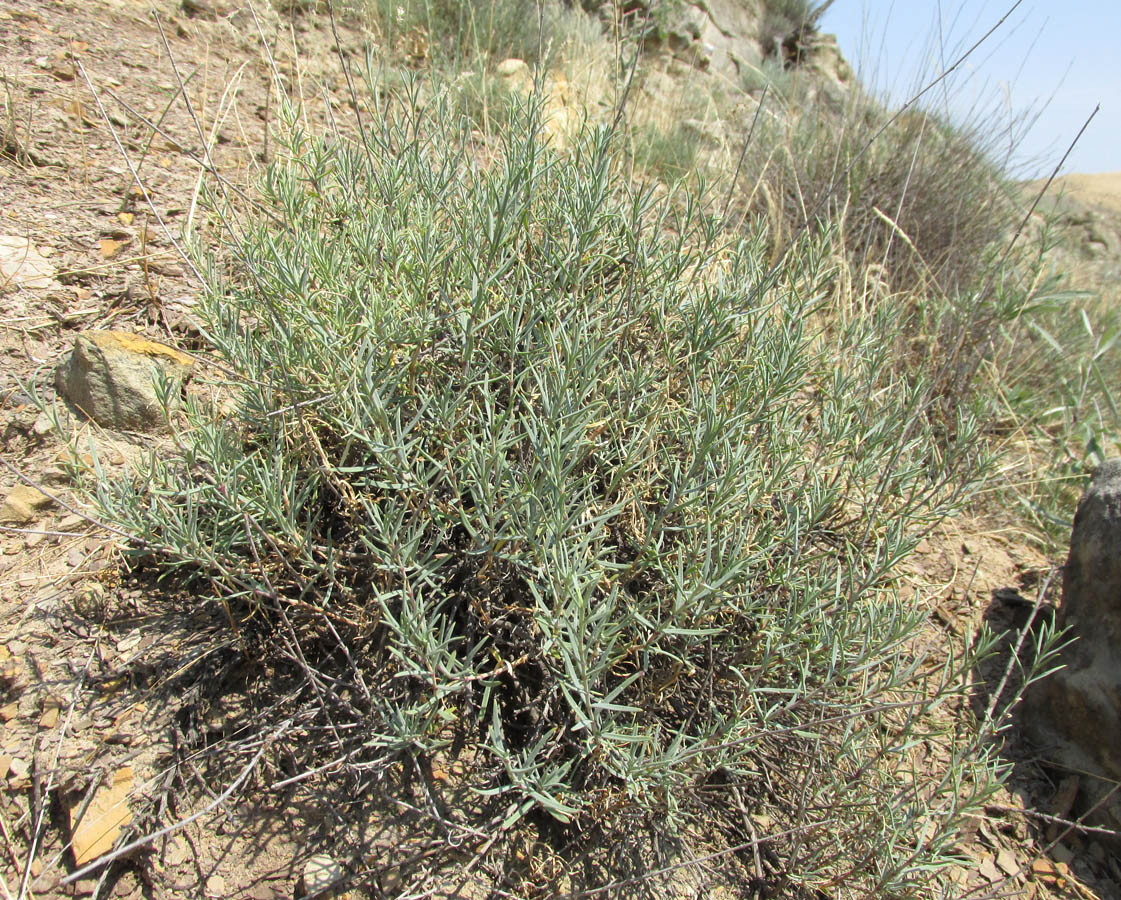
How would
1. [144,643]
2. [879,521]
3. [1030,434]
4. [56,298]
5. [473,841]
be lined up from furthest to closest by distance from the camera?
[1030,434]
[56,298]
[879,521]
[144,643]
[473,841]

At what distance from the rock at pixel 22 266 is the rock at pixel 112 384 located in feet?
1.76

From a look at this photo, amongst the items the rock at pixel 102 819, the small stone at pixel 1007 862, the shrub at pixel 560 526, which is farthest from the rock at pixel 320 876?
the small stone at pixel 1007 862

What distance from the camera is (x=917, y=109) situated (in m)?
4.93

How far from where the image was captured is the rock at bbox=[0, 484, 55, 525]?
197 cm

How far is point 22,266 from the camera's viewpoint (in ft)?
8.17

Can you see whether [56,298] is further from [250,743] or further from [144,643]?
[250,743]

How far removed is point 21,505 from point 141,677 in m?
0.65

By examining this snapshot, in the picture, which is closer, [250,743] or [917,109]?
[250,743]

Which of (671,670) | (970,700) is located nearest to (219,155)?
(671,670)

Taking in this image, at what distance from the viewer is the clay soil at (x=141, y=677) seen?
1.55m

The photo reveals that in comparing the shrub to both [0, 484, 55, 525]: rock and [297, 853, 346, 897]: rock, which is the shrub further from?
[0, 484, 55, 525]: rock

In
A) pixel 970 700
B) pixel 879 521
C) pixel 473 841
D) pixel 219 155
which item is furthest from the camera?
pixel 219 155

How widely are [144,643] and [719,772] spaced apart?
149 cm

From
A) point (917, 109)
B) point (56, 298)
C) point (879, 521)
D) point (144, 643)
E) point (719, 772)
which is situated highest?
point (917, 109)
